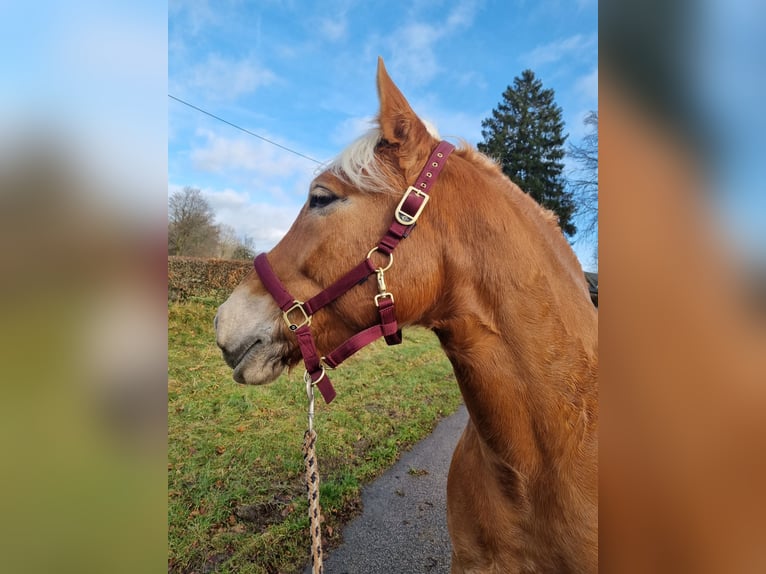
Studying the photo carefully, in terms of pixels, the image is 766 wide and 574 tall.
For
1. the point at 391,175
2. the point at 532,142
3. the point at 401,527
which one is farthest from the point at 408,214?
the point at 532,142

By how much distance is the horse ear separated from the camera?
1835 mm

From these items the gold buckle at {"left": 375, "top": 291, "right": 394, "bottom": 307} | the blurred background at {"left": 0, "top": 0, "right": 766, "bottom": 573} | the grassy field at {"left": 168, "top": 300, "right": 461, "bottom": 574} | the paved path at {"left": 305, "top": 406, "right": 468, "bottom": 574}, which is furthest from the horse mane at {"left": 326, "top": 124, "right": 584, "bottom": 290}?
the paved path at {"left": 305, "top": 406, "right": 468, "bottom": 574}

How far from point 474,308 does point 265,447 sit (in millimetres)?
→ 4593

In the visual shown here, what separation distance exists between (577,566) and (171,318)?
10.1 m

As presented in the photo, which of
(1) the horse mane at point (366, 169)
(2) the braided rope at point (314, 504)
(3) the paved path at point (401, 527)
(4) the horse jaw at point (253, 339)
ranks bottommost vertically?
(3) the paved path at point (401, 527)

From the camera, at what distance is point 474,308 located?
176 cm

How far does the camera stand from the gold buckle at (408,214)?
178cm

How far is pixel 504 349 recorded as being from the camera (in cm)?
173

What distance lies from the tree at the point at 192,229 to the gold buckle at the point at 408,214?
10.8 meters
